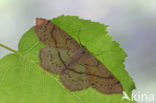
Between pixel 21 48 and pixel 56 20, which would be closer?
pixel 56 20

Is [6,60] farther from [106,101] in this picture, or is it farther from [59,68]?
[106,101]

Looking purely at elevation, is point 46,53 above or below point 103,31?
below

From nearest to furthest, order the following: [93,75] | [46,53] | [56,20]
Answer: [56,20] < [46,53] < [93,75]

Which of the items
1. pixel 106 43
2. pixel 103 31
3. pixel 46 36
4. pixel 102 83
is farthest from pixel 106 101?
pixel 46 36

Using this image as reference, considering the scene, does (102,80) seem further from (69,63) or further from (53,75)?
(53,75)
